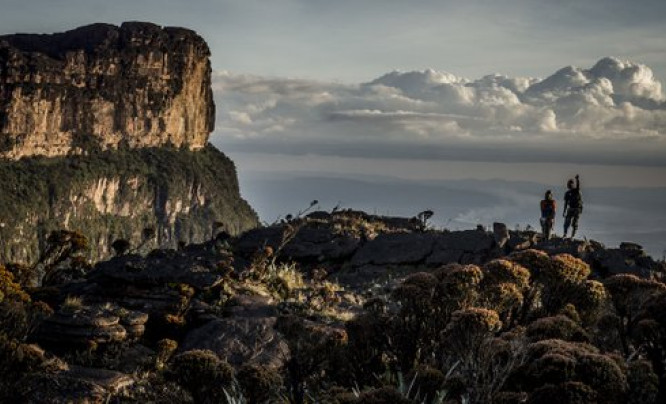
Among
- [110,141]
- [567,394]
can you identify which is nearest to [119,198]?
[110,141]

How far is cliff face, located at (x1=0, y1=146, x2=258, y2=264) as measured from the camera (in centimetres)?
13950

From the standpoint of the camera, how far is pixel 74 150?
534ft

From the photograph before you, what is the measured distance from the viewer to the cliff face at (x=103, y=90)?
15362cm

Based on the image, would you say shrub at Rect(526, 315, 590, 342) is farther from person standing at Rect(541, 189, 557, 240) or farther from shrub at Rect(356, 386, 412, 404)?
person standing at Rect(541, 189, 557, 240)

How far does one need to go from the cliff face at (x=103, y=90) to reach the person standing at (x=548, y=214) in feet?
445

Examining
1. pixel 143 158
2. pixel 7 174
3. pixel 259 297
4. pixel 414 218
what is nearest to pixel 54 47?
pixel 143 158

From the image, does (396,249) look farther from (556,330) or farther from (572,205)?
(556,330)

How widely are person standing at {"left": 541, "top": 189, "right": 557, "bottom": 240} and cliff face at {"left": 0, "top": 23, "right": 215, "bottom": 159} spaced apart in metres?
136

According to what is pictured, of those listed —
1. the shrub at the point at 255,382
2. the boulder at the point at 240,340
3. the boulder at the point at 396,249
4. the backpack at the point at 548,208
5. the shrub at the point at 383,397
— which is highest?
the backpack at the point at 548,208

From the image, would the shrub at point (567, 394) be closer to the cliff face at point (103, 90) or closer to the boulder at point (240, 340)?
the boulder at point (240, 340)

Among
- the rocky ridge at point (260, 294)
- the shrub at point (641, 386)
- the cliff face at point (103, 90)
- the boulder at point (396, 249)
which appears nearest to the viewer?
the shrub at point (641, 386)

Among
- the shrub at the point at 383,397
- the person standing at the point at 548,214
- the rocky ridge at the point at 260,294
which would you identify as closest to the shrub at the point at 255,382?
the rocky ridge at the point at 260,294

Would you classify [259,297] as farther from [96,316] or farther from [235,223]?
[235,223]

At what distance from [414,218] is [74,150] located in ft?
464
